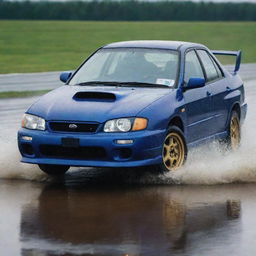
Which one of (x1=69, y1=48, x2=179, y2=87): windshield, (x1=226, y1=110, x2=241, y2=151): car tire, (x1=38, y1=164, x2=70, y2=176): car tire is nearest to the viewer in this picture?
(x1=38, y1=164, x2=70, y2=176): car tire

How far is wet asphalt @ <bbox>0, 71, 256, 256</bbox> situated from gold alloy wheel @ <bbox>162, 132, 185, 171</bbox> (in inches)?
8.4

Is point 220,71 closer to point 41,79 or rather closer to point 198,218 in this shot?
point 198,218

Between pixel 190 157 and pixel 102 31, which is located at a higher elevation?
pixel 190 157

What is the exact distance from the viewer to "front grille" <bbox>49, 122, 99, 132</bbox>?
10859 mm

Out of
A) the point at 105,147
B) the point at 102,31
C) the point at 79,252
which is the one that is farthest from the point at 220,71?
the point at 102,31

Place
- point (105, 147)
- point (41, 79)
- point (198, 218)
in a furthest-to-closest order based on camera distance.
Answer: point (41, 79) < point (105, 147) < point (198, 218)

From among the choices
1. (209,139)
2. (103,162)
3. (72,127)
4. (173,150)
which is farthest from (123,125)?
(209,139)

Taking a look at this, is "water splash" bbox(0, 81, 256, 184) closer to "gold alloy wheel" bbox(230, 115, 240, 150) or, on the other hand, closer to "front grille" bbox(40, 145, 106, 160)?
"gold alloy wheel" bbox(230, 115, 240, 150)

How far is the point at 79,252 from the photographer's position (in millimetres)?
7637

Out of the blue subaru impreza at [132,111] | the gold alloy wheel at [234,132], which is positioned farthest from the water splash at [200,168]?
the gold alloy wheel at [234,132]

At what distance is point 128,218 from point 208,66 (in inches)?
169

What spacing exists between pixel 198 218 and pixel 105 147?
1874 mm

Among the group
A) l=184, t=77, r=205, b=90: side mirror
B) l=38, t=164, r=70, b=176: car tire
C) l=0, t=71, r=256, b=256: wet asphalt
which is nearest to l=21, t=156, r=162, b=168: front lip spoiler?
l=0, t=71, r=256, b=256: wet asphalt

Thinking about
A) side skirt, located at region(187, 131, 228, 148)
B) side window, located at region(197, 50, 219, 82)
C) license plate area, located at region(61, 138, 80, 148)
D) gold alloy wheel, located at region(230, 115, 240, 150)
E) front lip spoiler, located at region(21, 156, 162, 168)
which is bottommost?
gold alloy wheel, located at region(230, 115, 240, 150)
